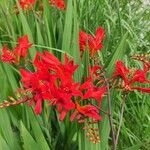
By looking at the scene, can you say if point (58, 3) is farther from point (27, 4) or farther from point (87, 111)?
point (87, 111)

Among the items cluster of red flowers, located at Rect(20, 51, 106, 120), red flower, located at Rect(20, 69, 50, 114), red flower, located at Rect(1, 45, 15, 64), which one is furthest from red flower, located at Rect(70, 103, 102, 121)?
red flower, located at Rect(1, 45, 15, 64)

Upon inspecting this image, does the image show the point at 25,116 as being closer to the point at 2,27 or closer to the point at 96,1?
the point at 2,27

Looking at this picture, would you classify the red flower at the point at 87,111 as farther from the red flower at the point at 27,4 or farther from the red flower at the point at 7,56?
the red flower at the point at 27,4

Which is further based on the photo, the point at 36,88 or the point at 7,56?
the point at 7,56

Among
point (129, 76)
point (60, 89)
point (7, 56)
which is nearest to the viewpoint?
point (60, 89)

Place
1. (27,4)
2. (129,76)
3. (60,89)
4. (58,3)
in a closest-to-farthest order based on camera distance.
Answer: (60,89)
(129,76)
(27,4)
(58,3)

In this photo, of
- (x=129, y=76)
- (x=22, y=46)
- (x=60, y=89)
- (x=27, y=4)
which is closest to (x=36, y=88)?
(x=60, y=89)

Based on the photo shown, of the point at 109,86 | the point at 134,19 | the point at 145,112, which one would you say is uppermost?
the point at 109,86

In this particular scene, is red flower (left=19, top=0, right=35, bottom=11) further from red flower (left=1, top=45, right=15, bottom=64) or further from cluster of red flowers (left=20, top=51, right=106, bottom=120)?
cluster of red flowers (left=20, top=51, right=106, bottom=120)

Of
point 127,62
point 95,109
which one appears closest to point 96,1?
point 127,62
